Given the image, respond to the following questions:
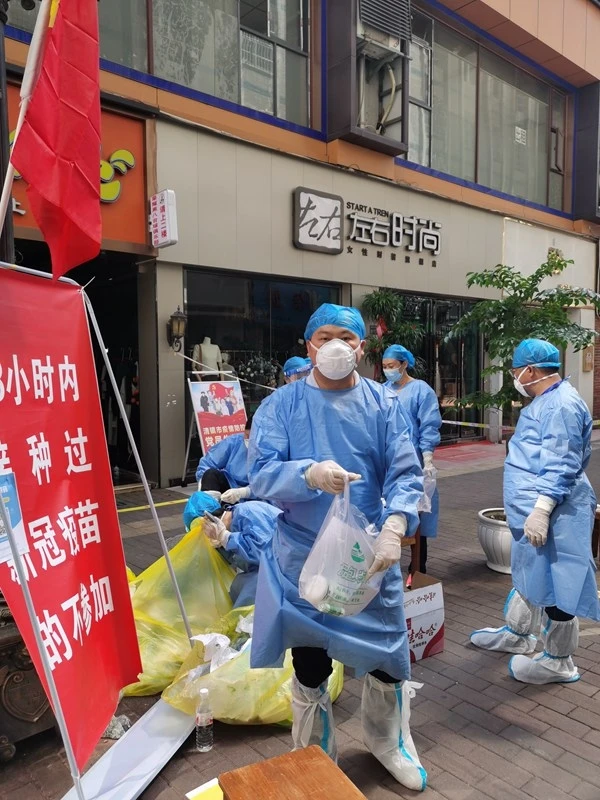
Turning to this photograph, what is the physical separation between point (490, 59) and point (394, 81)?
160 inches

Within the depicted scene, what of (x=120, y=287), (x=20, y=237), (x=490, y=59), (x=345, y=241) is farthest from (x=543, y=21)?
(x=20, y=237)

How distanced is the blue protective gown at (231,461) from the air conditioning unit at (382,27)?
8235 millimetres

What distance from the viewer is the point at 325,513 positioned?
235 centimetres

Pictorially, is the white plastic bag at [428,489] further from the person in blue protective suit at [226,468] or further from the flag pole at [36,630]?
the flag pole at [36,630]

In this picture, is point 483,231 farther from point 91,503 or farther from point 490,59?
point 91,503

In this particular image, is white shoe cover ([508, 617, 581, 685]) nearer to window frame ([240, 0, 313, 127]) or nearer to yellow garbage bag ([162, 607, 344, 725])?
yellow garbage bag ([162, 607, 344, 725])

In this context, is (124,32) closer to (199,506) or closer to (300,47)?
(300,47)

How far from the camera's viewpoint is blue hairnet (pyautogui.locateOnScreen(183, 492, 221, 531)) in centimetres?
428

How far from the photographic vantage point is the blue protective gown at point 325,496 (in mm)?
2289

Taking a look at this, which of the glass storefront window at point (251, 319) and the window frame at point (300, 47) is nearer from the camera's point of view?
the glass storefront window at point (251, 319)

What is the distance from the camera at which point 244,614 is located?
3.56 m

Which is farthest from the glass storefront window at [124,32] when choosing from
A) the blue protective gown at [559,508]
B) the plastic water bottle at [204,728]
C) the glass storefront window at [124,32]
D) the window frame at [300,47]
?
the plastic water bottle at [204,728]

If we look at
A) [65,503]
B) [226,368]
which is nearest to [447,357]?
[226,368]

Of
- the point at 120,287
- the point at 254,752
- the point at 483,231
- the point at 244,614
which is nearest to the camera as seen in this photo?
the point at 254,752
